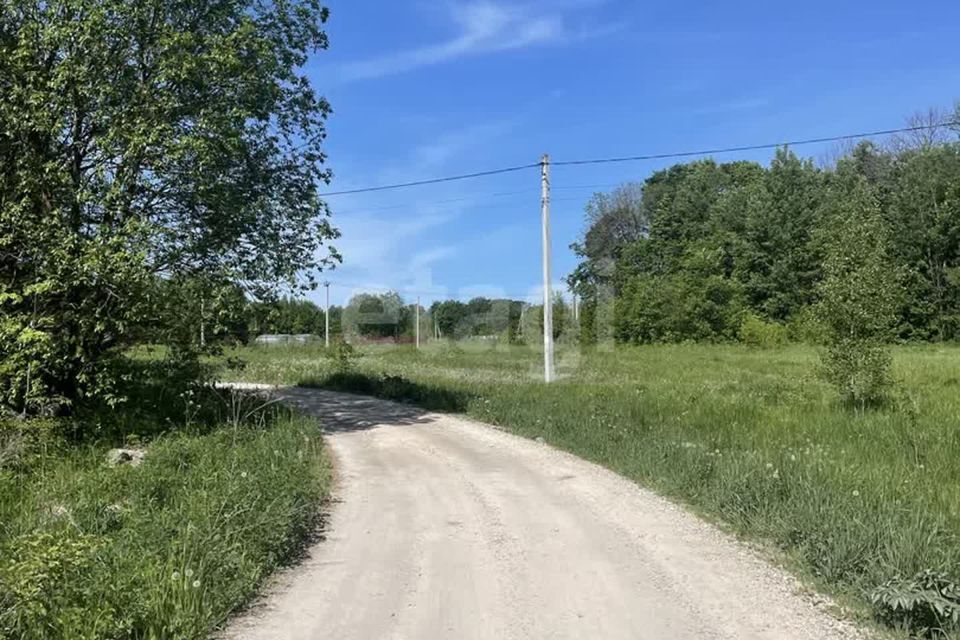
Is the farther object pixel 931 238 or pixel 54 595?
pixel 931 238

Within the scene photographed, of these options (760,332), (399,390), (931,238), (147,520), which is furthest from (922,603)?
(931,238)

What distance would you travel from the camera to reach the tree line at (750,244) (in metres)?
52.6

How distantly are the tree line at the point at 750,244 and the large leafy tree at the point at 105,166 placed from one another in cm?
3697

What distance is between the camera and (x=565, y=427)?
1280 cm

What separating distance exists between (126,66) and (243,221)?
3100 mm

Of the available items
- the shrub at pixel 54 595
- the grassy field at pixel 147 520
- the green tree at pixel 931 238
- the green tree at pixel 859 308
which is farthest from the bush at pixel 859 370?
the green tree at pixel 931 238

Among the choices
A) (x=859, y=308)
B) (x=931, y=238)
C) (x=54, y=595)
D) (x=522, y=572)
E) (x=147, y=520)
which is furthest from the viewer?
(x=931, y=238)

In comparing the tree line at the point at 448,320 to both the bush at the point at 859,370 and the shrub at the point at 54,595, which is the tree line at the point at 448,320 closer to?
the bush at the point at 859,370

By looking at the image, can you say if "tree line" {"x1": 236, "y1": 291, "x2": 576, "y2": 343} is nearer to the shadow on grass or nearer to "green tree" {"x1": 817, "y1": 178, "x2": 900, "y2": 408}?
the shadow on grass

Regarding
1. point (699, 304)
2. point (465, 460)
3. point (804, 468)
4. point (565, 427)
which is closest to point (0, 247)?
point (465, 460)

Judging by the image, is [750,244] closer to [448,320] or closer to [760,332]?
[760,332]

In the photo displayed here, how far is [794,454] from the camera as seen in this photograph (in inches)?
343

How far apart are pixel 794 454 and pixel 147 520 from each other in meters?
7.12

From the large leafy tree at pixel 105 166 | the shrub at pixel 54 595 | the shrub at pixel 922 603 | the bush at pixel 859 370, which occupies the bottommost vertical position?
the shrub at pixel 922 603
